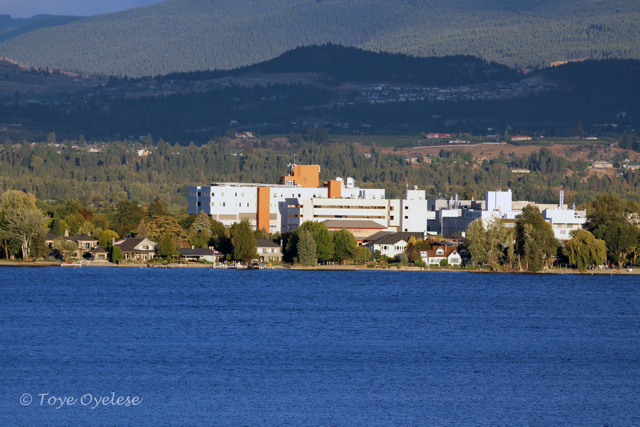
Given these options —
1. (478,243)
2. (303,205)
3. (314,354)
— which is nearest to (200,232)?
(303,205)

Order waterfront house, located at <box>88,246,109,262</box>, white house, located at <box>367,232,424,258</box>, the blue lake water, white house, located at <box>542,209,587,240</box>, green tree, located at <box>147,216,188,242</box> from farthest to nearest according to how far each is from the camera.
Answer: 1. white house, located at <box>542,209,587,240</box>
2. green tree, located at <box>147,216,188,242</box>
3. waterfront house, located at <box>88,246,109,262</box>
4. white house, located at <box>367,232,424,258</box>
5. the blue lake water

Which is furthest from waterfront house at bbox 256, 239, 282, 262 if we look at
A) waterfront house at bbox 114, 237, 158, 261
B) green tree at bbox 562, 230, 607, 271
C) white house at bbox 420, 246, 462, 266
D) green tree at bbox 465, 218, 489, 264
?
green tree at bbox 562, 230, 607, 271

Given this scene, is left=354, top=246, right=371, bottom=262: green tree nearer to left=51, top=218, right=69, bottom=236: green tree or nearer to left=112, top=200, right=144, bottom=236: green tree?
left=112, top=200, right=144, bottom=236: green tree

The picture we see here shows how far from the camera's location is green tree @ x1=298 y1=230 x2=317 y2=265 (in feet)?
351

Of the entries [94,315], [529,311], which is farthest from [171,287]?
[529,311]

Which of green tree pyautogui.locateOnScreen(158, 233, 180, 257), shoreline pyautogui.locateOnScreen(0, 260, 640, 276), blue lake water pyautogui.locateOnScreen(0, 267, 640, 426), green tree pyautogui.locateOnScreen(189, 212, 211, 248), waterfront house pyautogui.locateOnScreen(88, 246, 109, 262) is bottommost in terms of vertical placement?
blue lake water pyautogui.locateOnScreen(0, 267, 640, 426)

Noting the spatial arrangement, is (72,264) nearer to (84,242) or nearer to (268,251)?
(84,242)

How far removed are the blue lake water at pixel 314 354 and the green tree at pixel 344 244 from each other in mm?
16909

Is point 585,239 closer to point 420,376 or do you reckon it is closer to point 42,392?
point 420,376

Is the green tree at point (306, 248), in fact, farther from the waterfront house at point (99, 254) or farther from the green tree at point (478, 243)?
the waterfront house at point (99, 254)

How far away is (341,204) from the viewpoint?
133m

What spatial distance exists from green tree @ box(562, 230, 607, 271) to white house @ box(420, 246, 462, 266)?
11.9 metres

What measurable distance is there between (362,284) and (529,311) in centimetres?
2368

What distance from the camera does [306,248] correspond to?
4220 inches
